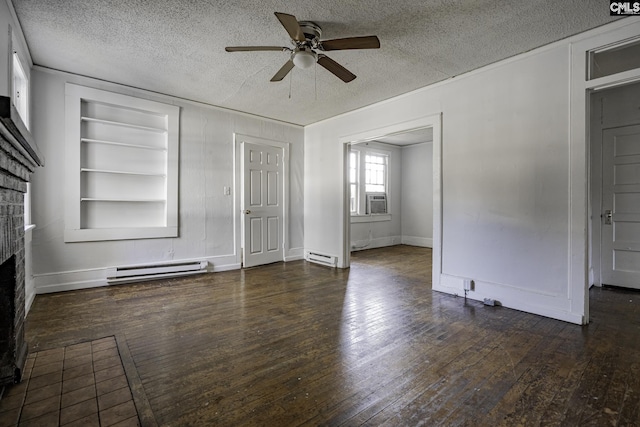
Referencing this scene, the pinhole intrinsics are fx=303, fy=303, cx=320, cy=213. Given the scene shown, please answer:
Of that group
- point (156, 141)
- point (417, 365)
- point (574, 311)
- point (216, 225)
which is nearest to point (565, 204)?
point (574, 311)

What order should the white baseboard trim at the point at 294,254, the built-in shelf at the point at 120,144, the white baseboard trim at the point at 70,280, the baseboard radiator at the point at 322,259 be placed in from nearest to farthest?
1. the white baseboard trim at the point at 70,280
2. the built-in shelf at the point at 120,144
3. the baseboard radiator at the point at 322,259
4. the white baseboard trim at the point at 294,254

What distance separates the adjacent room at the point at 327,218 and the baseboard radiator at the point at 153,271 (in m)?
0.03

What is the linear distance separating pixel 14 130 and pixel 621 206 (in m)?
6.01

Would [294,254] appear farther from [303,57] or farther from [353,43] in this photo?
[353,43]

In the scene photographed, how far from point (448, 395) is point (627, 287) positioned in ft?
12.9

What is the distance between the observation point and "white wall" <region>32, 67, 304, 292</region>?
3648 mm

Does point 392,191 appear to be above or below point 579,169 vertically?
above

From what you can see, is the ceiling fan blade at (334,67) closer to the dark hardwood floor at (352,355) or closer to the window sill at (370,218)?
the dark hardwood floor at (352,355)

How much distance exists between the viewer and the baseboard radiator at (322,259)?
A: 17.7 ft

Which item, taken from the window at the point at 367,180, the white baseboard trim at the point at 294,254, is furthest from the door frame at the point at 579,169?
the window at the point at 367,180

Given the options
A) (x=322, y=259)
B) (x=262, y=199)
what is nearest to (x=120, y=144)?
(x=262, y=199)

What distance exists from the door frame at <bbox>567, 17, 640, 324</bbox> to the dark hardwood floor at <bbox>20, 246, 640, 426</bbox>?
0.32m

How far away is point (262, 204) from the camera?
217 inches

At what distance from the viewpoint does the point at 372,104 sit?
4.73 meters
